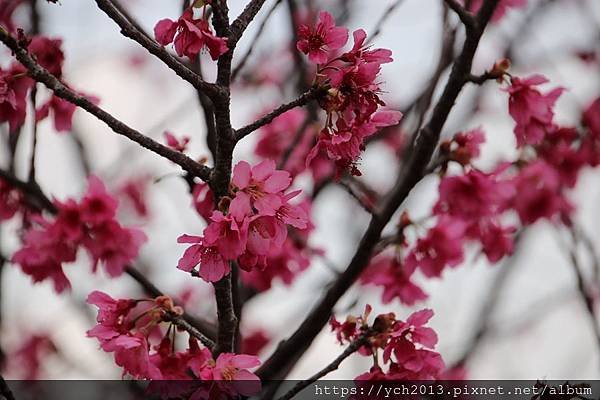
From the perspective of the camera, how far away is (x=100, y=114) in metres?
1.54

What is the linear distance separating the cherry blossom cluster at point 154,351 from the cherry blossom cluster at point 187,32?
0.55 metres

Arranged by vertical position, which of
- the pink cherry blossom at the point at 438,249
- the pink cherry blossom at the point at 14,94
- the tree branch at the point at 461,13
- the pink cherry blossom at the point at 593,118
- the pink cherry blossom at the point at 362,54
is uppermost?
the pink cherry blossom at the point at 593,118

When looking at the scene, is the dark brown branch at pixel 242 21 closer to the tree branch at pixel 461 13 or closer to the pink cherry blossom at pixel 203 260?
the pink cherry blossom at pixel 203 260

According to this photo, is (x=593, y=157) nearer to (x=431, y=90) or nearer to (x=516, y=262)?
(x=431, y=90)

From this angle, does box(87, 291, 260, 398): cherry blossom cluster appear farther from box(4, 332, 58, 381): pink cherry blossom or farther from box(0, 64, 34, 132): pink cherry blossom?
box(4, 332, 58, 381): pink cherry blossom

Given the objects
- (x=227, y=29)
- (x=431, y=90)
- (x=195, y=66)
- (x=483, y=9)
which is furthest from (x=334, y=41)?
(x=431, y=90)

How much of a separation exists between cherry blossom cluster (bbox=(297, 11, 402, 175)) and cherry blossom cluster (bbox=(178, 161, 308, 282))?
0.39 ft

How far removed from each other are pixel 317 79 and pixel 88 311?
275 cm

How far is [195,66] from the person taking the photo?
2.37 metres

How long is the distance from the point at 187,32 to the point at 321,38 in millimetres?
Result: 299

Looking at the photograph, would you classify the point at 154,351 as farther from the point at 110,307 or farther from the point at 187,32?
the point at 187,32

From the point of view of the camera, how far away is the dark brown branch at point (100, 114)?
1.53 m

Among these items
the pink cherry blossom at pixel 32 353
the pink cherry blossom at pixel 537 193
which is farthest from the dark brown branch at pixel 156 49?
the pink cherry blossom at pixel 32 353

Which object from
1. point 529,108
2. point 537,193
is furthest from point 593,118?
point 529,108
